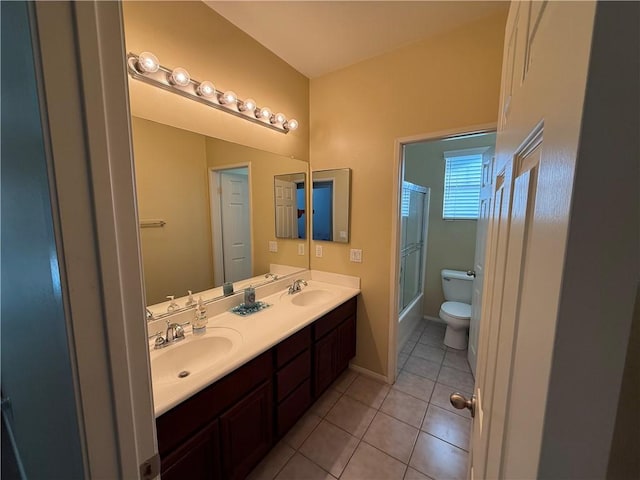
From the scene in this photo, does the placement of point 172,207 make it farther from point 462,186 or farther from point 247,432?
point 462,186

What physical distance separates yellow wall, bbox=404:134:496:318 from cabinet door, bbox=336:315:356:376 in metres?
1.57

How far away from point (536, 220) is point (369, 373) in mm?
2284

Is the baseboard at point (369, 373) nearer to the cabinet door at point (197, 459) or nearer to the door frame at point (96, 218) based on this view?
the cabinet door at point (197, 459)

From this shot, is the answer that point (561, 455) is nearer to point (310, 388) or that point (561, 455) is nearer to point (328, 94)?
point (310, 388)

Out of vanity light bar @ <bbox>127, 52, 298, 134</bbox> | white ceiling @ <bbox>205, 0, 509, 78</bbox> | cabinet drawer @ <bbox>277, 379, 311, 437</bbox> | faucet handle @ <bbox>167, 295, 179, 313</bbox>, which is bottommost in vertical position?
cabinet drawer @ <bbox>277, 379, 311, 437</bbox>

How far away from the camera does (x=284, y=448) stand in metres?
1.57

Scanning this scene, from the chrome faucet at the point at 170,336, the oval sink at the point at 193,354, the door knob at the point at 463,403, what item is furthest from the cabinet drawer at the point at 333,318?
the door knob at the point at 463,403

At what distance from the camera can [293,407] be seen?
5.24 ft

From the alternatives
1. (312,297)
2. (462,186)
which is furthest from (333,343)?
(462,186)

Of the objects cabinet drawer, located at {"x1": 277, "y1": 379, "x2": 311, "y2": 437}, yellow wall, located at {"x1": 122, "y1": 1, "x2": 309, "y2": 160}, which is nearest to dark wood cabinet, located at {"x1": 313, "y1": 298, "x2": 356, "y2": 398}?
cabinet drawer, located at {"x1": 277, "y1": 379, "x2": 311, "y2": 437}

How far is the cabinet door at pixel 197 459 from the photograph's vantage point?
0.97m

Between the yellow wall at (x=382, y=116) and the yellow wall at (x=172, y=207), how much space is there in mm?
1096

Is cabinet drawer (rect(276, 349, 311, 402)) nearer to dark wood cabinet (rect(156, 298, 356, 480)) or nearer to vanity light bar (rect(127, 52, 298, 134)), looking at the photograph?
dark wood cabinet (rect(156, 298, 356, 480))

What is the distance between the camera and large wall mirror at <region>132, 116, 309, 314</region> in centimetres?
136
